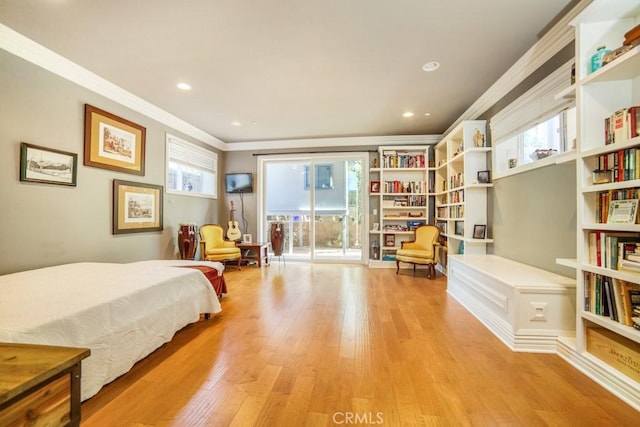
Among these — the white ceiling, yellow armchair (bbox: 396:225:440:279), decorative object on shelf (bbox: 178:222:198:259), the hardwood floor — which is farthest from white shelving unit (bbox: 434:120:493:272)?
decorative object on shelf (bbox: 178:222:198:259)

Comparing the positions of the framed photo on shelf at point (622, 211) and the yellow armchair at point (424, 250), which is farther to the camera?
the yellow armchair at point (424, 250)

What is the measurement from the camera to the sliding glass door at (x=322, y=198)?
5.85m

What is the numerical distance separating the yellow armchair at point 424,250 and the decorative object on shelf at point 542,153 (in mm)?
2110

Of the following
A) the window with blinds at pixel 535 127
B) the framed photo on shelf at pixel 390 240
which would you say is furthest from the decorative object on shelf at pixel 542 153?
the framed photo on shelf at pixel 390 240

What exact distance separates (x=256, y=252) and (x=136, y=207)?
2.43 metres

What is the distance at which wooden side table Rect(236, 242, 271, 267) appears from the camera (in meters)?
5.42

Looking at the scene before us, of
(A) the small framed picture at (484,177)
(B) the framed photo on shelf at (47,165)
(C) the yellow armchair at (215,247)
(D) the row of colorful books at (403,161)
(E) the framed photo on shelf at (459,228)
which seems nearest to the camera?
(B) the framed photo on shelf at (47,165)

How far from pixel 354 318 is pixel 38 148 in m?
3.38

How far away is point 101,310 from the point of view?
1.63m

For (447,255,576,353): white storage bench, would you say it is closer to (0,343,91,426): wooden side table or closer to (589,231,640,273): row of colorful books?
(589,231,640,273): row of colorful books

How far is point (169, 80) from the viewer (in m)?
3.20

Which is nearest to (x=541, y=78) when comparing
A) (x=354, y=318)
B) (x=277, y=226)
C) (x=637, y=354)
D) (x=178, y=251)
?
(x=637, y=354)

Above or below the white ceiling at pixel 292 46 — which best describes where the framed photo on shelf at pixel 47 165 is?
below

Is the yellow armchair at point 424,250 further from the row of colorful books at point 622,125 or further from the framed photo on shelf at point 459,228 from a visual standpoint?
the row of colorful books at point 622,125
